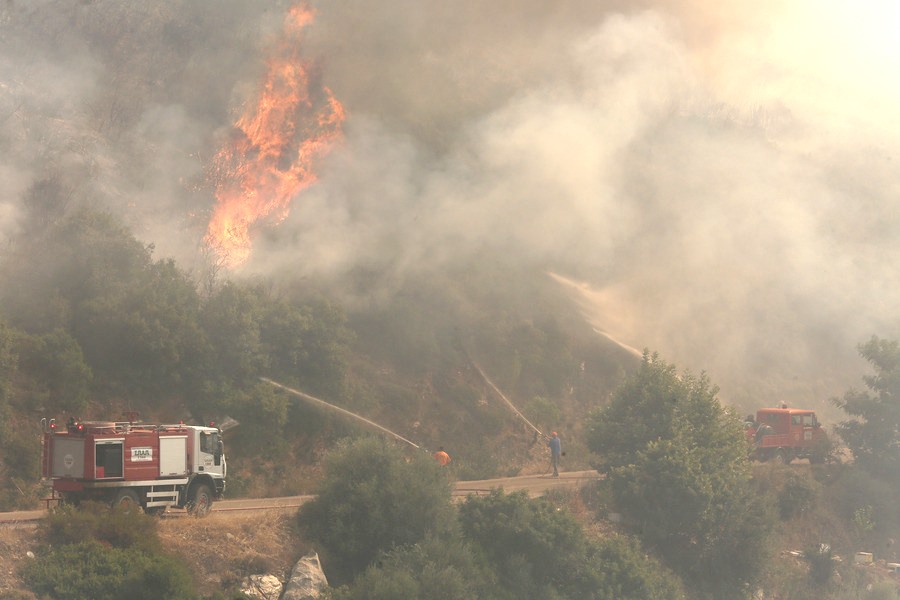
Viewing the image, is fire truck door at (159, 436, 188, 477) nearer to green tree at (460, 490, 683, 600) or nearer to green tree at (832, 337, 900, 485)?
green tree at (460, 490, 683, 600)


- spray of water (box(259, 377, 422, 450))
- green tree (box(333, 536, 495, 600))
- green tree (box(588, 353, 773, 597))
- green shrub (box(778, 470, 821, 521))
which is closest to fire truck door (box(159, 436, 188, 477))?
green tree (box(333, 536, 495, 600))

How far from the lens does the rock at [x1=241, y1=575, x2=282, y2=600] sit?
20.7 metres

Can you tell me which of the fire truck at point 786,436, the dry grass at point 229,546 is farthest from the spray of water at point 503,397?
the dry grass at point 229,546

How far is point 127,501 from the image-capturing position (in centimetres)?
2089

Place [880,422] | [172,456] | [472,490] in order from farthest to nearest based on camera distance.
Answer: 1. [880,422]
2. [472,490]
3. [172,456]

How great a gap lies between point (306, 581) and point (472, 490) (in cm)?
1198

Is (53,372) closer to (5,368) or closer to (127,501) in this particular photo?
(5,368)

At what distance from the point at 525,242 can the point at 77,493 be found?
125 ft

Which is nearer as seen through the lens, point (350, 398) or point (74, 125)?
point (350, 398)

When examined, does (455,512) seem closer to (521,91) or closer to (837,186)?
(521,91)

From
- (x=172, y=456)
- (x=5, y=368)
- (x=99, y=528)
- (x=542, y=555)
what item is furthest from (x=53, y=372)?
(x=542, y=555)

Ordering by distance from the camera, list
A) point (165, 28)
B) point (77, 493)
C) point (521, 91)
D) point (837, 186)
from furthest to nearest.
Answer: point (837, 186) < point (521, 91) < point (165, 28) < point (77, 493)

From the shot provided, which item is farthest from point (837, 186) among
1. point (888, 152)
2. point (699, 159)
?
point (699, 159)

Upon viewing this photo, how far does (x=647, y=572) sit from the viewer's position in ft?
89.6
